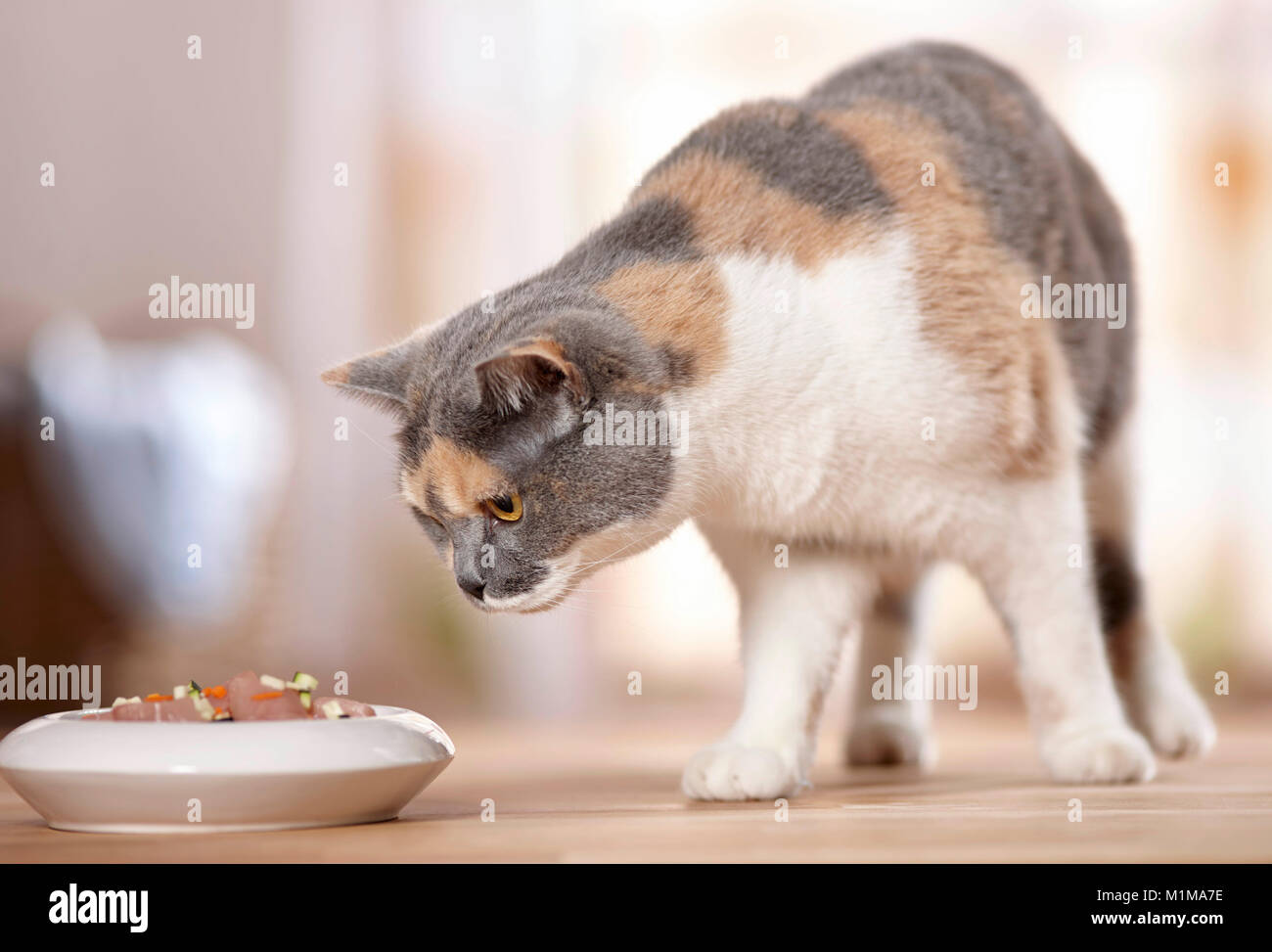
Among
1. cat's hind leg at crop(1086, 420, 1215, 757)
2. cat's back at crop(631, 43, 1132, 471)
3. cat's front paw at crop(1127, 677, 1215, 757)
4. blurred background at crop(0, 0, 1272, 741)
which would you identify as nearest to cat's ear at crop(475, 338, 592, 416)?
cat's back at crop(631, 43, 1132, 471)

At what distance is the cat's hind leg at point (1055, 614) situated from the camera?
1.59m

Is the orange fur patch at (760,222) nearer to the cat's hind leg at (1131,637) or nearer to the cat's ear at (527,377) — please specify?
the cat's ear at (527,377)

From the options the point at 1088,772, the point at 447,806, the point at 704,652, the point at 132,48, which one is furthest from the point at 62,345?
the point at 1088,772

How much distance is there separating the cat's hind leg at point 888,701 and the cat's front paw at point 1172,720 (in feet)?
1.01

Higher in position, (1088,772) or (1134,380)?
(1134,380)

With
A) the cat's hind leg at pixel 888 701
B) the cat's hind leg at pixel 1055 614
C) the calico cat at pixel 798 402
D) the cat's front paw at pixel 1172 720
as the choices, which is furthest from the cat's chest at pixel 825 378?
the cat's front paw at pixel 1172 720

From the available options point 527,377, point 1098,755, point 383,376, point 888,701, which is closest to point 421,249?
point 888,701

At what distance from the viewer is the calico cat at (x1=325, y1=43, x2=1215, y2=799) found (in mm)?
1419

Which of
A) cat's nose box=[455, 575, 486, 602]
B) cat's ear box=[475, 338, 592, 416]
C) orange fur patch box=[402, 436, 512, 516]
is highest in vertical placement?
cat's ear box=[475, 338, 592, 416]

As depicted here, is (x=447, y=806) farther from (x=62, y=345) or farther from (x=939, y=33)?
(x=939, y=33)

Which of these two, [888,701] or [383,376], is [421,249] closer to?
[888,701]

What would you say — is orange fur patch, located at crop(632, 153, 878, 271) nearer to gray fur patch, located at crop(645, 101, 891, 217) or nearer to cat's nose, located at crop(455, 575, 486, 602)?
gray fur patch, located at crop(645, 101, 891, 217)

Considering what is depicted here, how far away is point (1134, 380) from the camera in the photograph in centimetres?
209
